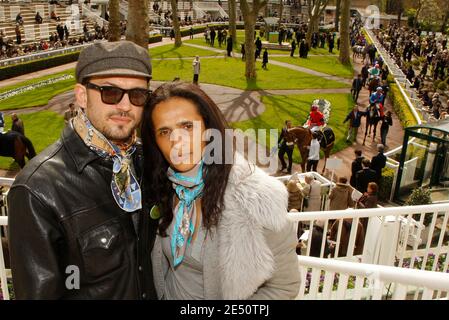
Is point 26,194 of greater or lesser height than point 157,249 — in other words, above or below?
above

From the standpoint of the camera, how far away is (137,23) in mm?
11180

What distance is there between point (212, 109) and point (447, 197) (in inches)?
398

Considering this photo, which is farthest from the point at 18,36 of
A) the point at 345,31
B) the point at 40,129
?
the point at 345,31

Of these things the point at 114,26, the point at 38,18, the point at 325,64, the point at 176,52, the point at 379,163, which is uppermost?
the point at 114,26

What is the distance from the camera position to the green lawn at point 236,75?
24.1m

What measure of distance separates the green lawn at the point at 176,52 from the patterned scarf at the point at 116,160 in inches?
1184

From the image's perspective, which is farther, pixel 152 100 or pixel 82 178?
pixel 152 100

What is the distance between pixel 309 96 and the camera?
2222 centimetres

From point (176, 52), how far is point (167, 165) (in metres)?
32.4

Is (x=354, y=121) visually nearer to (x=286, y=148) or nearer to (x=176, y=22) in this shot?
(x=286, y=148)

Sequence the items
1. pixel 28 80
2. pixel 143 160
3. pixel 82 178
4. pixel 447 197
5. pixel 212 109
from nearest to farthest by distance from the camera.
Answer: pixel 82 178 → pixel 212 109 → pixel 143 160 → pixel 447 197 → pixel 28 80

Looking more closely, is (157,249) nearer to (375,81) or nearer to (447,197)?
(447,197)

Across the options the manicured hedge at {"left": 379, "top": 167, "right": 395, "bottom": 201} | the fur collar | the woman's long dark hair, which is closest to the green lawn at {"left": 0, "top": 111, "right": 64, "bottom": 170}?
the manicured hedge at {"left": 379, "top": 167, "right": 395, "bottom": 201}
